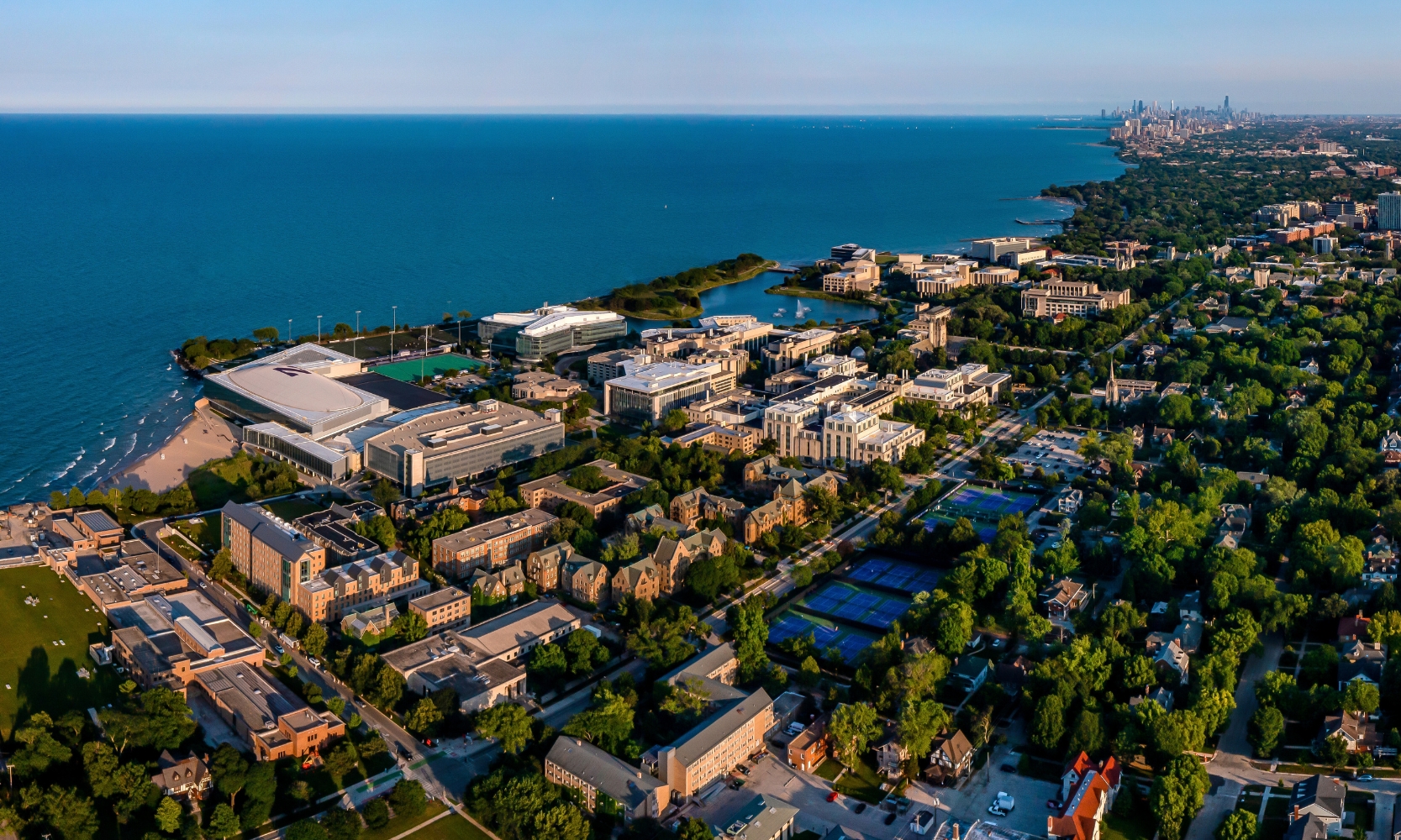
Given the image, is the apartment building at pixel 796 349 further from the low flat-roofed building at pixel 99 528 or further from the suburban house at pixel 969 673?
the low flat-roofed building at pixel 99 528

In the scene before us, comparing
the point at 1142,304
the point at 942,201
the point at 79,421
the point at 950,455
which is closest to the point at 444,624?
the point at 950,455

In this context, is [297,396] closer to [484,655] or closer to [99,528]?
[99,528]

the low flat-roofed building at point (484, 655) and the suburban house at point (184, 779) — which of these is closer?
the suburban house at point (184, 779)

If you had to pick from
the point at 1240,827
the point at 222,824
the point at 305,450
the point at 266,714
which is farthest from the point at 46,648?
the point at 1240,827

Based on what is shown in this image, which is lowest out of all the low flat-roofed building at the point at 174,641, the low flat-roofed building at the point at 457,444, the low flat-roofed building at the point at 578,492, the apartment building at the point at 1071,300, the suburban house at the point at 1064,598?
the low flat-roofed building at the point at 174,641

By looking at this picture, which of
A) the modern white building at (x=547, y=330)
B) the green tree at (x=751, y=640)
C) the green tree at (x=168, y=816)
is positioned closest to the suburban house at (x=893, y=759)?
the green tree at (x=751, y=640)

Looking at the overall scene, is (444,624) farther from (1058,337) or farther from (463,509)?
(1058,337)
